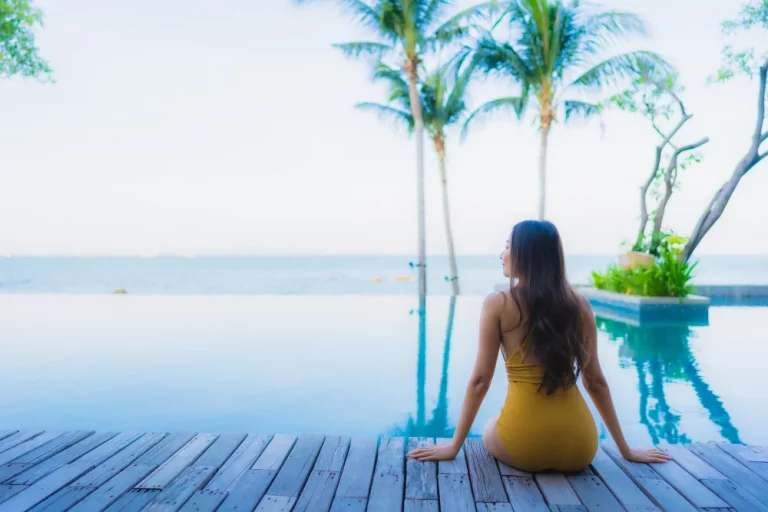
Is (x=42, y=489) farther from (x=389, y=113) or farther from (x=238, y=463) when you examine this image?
(x=389, y=113)

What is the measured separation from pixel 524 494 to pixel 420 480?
37 centimetres

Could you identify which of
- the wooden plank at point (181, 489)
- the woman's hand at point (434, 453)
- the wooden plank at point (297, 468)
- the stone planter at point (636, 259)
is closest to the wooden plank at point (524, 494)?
the woman's hand at point (434, 453)

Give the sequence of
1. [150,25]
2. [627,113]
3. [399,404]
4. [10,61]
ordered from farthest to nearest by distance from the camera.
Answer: [150,25] → [627,113] → [10,61] → [399,404]

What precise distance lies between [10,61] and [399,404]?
826cm

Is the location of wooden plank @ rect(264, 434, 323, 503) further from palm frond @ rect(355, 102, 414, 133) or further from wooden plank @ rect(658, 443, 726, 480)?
palm frond @ rect(355, 102, 414, 133)

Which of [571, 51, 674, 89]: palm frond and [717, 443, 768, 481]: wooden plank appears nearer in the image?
[717, 443, 768, 481]: wooden plank

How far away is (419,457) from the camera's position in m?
2.27

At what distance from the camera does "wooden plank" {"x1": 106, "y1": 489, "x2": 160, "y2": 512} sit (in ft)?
5.99

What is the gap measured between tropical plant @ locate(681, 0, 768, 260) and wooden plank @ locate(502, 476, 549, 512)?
10.3 meters

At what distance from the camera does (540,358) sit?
6.33ft

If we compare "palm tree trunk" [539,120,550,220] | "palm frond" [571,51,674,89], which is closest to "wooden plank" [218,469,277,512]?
"palm tree trunk" [539,120,550,220]

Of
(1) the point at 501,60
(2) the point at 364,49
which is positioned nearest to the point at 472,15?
(1) the point at 501,60

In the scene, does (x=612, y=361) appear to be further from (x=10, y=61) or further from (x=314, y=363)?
(x=10, y=61)

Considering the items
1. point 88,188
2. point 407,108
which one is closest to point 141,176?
point 88,188
